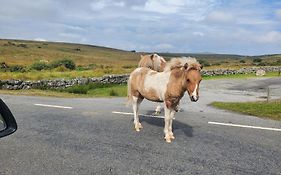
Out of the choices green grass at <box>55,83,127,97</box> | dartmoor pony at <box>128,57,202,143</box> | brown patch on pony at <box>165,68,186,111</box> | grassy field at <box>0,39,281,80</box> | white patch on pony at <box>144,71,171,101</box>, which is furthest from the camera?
grassy field at <box>0,39,281,80</box>

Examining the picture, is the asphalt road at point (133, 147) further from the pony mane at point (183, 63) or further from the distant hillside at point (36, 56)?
the distant hillside at point (36, 56)

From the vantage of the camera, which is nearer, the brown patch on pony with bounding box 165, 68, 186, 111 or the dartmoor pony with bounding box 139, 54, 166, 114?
the brown patch on pony with bounding box 165, 68, 186, 111

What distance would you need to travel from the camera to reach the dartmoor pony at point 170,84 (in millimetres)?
7804

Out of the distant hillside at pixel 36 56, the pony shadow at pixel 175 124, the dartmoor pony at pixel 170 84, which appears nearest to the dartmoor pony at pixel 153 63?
the pony shadow at pixel 175 124

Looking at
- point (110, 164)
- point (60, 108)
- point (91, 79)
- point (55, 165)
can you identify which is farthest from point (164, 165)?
point (91, 79)

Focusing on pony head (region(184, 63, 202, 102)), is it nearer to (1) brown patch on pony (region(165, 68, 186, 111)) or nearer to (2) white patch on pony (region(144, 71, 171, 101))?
(1) brown patch on pony (region(165, 68, 186, 111))

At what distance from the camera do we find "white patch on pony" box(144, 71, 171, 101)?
28.1ft

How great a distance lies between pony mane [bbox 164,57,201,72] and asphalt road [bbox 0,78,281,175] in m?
1.80

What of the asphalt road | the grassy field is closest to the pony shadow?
the asphalt road

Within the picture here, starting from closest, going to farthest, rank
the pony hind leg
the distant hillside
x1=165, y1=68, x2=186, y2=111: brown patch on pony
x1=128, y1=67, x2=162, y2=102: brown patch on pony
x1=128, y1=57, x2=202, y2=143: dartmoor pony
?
x1=128, y1=57, x2=202, y2=143: dartmoor pony, x1=165, y1=68, x2=186, y2=111: brown patch on pony, x1=128, y1=67, x2=162, y2=102: brown patch on pony, the pony hind leg, the distant hillside

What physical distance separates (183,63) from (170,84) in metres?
0.60

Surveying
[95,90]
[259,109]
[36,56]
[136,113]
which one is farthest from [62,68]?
[36,56]

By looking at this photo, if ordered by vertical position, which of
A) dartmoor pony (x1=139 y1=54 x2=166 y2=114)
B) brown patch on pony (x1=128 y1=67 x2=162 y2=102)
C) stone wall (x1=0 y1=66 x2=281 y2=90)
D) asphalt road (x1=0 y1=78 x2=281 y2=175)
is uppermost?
dartmoor pony (x1=139 y1=54 x2=166 y2=114)

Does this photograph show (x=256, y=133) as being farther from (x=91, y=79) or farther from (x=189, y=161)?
(x=91, y=79)
